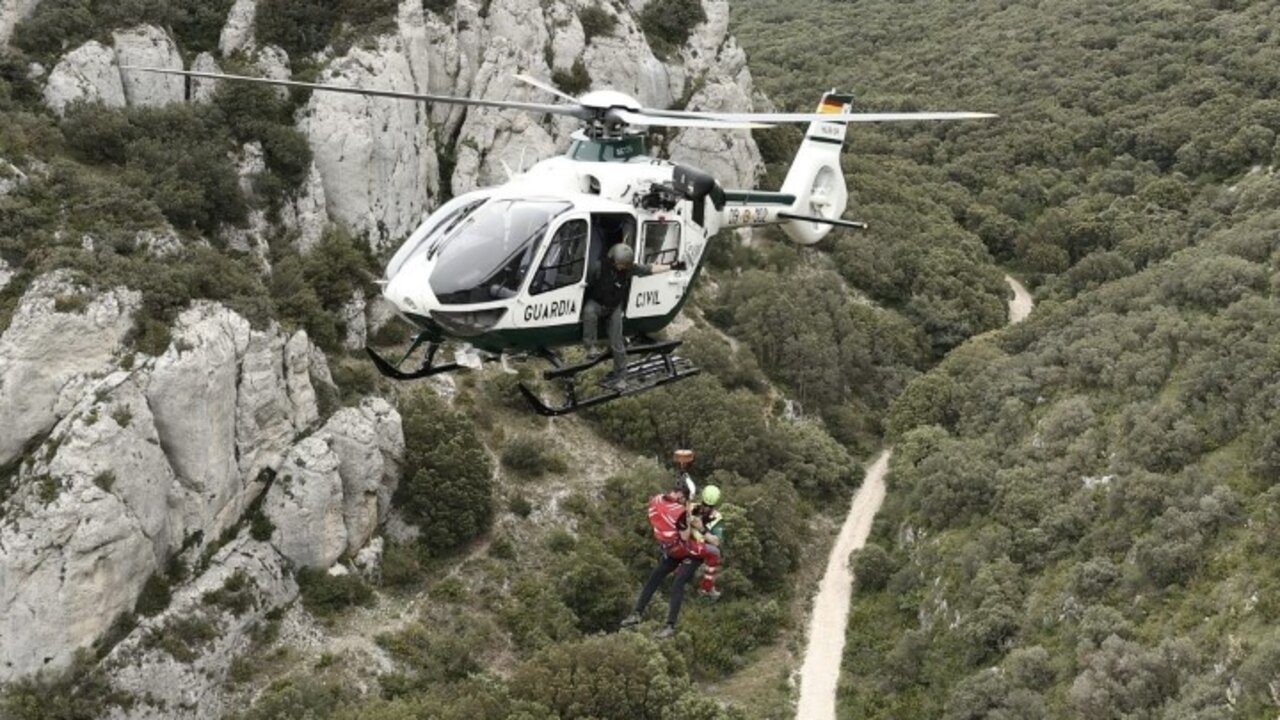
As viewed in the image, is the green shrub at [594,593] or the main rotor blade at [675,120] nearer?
the main rotor blade at [675,120]

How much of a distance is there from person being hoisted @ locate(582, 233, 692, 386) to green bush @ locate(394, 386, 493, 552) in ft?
70.5

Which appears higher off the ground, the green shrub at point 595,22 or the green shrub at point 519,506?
the green shrub at point 595,22

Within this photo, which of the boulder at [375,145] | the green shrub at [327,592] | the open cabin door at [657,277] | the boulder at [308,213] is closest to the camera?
the open cabin door at [657,277]

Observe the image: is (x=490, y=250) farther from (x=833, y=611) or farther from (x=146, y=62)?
(x=833, y=611)

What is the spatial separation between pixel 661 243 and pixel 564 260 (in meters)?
3.01

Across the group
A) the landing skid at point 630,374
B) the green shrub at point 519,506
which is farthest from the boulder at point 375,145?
the landing skid at point 630,374

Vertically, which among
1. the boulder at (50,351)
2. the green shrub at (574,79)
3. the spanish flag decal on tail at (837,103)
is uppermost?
the spanish flag decal on tail at (837,103)

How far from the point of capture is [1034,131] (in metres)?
95.1

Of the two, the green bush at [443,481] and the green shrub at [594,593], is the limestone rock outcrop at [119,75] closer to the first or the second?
the green bush at [443,481]

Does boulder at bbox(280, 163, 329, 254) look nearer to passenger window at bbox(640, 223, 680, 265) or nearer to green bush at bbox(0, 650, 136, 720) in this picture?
green bush at bbox(0, 650, 136, 720)

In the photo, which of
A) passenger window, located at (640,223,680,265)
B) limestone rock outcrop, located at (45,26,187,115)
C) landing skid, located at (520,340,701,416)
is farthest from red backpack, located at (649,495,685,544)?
limestone rock outcrop, located at (45,26,187,115)

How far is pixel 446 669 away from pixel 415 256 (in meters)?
21.8

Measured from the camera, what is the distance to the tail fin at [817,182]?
30359 millimetres

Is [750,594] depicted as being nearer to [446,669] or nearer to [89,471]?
[446,669]
